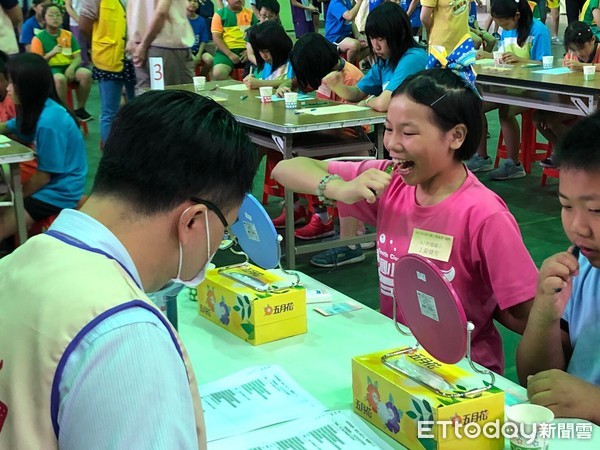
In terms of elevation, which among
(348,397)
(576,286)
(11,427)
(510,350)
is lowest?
(510,350)

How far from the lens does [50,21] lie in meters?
7.59

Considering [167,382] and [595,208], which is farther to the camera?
[595,208]

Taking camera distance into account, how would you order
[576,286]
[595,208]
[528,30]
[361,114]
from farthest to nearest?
[528,30]
[361,114]
[576,286]
[595,208]

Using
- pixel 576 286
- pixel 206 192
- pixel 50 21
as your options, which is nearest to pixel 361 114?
pixel 576 286

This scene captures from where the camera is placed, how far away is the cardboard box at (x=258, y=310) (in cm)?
174

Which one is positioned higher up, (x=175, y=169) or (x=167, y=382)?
(x=175, y=169)

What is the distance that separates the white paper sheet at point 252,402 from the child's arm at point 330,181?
0.52 metres

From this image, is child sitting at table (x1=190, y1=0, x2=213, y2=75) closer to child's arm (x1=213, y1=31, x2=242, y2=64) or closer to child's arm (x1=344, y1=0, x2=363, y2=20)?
child's arm (x1=213, y1=31, x2=242, y2=64)

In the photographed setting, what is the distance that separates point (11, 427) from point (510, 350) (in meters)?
2.54

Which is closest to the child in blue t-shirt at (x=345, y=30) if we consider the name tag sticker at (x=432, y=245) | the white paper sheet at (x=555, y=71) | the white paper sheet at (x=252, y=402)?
the white paper sheet at (x=555, y=71)

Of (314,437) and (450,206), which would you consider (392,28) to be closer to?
(450,206)

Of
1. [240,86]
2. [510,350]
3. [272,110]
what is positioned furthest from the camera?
[240,86]

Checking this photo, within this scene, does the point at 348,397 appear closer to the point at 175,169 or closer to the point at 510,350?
the point at 175,169

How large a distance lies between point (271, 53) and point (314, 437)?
434cm
